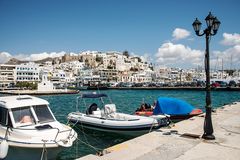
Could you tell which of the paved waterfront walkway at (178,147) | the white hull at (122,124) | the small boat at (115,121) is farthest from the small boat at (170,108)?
the paved waterfront walkway at (178,147)

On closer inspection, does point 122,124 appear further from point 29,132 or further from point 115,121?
point 29,132

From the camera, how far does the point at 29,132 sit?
11008 millimetres

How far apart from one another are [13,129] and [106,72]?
177 meters

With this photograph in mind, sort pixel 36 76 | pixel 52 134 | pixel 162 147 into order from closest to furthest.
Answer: pixel 162 147
pixel 52 134
pixel 36 76

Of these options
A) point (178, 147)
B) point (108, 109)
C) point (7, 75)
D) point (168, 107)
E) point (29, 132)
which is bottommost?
point (178, 147)

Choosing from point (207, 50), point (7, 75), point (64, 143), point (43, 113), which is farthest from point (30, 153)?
point (7, 75)

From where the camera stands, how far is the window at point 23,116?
39.4ft

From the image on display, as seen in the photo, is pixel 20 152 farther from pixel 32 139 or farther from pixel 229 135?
pixel 229 135

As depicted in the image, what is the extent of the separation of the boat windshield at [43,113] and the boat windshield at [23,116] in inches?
14.0

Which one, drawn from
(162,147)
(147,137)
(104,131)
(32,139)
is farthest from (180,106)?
(32,139)

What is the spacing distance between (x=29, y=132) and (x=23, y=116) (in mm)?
1568

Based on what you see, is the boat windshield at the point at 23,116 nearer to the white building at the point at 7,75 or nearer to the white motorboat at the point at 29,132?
the white motorboat at the point at 29,132

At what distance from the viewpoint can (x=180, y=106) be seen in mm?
18984

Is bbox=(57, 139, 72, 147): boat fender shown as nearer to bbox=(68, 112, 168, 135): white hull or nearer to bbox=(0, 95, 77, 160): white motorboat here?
bbox=(0, 95, 77, 160): white motorboat
